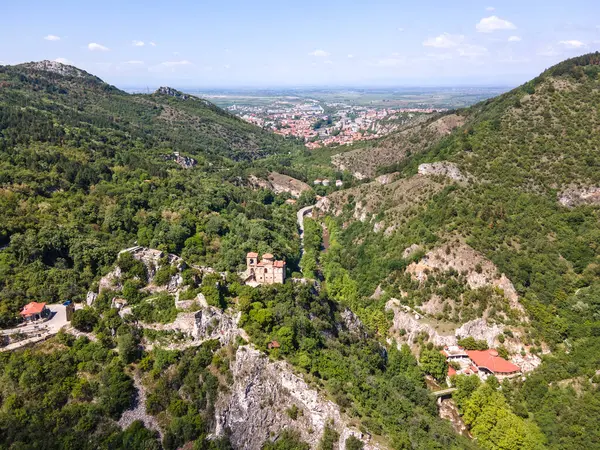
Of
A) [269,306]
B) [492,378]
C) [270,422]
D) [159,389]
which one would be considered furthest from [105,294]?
[492,378]

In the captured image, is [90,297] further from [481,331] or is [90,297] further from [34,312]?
[481,331]

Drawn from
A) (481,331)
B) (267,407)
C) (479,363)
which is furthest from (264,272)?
(481,331)

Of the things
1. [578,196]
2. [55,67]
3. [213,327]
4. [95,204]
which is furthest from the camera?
[55,67]

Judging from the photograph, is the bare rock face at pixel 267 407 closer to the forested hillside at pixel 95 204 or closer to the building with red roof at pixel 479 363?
the building with red roof at pixel 479 363

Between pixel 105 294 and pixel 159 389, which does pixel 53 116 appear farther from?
pixel 159 389

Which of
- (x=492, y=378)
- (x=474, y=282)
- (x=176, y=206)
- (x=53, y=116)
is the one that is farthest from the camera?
(x=53, y=116)

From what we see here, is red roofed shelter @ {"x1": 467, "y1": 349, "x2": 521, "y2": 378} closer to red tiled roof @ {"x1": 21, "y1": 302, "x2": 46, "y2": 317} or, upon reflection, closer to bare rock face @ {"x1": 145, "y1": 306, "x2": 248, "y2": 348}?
bare rock face @ {"x1": 145, "y1": 306, "x2": 248, "y2": 348}
